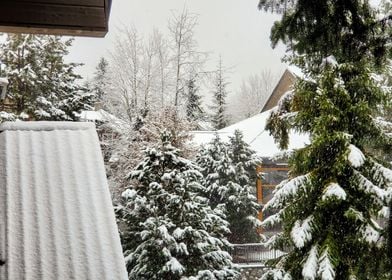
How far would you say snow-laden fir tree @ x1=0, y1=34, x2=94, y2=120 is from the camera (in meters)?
16.2

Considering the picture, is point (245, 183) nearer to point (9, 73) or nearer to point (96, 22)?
point (9, 73)

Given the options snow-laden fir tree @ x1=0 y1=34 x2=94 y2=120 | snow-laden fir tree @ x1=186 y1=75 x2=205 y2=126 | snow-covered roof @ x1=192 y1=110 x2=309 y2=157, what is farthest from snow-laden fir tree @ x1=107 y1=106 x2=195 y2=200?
snow-laden fir tree @ x1=186 y1=75 x2=205 y2=126

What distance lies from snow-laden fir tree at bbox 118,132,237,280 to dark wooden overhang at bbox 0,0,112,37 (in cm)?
679

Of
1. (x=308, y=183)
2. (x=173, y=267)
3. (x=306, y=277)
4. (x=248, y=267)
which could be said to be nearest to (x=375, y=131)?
(x=308, y=183)

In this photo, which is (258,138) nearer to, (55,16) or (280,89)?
(280,89)

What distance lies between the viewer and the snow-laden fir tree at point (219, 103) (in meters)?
33.9

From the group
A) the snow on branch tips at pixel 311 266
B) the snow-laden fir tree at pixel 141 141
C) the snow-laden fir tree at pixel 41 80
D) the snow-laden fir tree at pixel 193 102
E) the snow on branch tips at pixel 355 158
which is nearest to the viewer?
the snow on branch tips at pixel 311 266

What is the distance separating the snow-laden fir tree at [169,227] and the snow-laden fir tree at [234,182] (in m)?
5.99

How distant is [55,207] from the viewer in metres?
1.66

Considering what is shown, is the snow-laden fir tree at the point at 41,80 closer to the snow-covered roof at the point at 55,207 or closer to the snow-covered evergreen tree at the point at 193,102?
the snow-covered evergreen tree at the point at 193,102

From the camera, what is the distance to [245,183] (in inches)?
662

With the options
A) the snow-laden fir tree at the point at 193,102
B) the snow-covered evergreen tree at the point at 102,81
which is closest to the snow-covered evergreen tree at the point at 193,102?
the snow-laden fir tree at the point at 193,102

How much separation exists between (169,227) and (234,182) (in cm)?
792

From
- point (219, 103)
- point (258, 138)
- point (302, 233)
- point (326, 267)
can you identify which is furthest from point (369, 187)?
point (219, 103)
